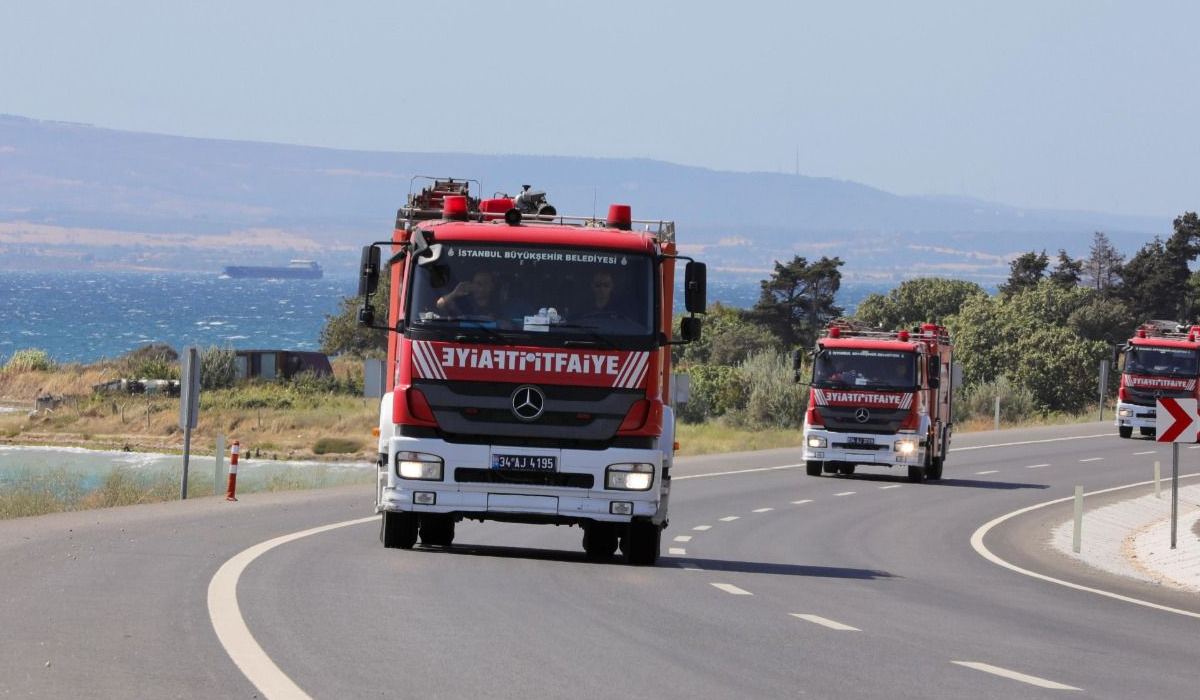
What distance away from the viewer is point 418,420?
53.6 feet

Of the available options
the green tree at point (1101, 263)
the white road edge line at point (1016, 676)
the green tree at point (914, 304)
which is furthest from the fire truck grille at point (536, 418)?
the green tree at point (1101, 263)

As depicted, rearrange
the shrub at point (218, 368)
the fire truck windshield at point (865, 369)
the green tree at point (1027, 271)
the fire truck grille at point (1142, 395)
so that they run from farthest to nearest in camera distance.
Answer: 1. the green tree at point (1027, 271)
2. the shrub at point (218, 368)
3. the fire truck grille at point (1142, 395)
4. the fire truck windshield at point (865, 369)

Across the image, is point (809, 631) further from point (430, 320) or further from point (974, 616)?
point (430, 320)

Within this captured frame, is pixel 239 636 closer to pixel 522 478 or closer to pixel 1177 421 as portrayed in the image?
pixel 522 478

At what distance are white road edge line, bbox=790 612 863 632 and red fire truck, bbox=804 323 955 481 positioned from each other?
69.9 feet

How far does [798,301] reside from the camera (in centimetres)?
10938

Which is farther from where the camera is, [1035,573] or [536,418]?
[1035,573]

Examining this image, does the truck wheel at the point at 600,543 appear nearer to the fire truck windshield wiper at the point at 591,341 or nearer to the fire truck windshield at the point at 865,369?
the fire truck windshield wiper at the point at 591,341

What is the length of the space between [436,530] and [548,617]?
519cm

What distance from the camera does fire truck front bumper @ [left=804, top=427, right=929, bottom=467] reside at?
118ft

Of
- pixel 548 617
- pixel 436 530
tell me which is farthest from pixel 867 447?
pixel 548 617

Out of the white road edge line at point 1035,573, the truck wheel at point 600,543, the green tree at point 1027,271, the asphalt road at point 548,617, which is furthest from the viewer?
the green tree at point 1027,271

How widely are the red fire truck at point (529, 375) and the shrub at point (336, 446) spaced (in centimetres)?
4693

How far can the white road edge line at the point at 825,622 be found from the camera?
13258 mm
